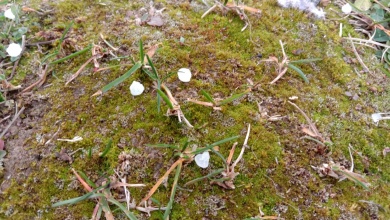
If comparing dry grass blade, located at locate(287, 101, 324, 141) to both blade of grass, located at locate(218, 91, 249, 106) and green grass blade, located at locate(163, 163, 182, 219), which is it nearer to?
blade of grass, located at locate(218, 91, 249, 106)

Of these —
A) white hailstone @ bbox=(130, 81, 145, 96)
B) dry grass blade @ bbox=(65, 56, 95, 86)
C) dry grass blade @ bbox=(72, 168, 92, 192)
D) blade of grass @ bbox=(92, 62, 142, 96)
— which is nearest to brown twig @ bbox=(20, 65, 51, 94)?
dry grass blade @ bbox=(65, 56, 95, 86)

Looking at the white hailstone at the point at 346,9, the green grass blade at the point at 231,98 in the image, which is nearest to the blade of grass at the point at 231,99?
the green grass blade at the point at 231,98

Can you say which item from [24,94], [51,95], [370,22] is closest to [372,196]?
[370,22]

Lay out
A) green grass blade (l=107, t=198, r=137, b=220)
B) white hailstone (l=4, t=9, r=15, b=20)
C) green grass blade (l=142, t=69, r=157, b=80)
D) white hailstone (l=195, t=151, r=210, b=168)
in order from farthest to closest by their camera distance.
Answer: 1. white hailstone (l=4, t=9, r=15, b=20)
2. green grass blade (l=142, t=69, r=157, b=80)
3. white hailstone (l=195, t=151, r=210, b=168)
4. green grass blade (l=107, t=198, r=137, b=220)

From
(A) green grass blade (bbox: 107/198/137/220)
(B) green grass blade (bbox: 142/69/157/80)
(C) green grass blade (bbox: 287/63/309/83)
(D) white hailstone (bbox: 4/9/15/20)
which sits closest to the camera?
(A) green grass blade (bbox: 107/198/137/220)

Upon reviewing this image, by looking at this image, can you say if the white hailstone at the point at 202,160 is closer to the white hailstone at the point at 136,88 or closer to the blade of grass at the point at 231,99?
the blade of grass at the point at 231,99

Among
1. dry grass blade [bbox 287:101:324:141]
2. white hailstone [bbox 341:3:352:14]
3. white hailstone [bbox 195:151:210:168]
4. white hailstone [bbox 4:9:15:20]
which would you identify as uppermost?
white hailstone [bbox 341:3:352:14]

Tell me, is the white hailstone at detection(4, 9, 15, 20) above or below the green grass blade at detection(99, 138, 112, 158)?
above
